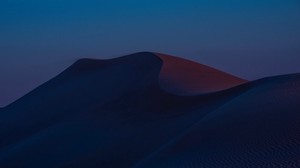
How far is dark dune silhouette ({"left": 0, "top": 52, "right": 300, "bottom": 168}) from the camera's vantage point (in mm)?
9648

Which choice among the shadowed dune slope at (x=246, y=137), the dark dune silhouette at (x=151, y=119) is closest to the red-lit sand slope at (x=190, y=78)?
the dark dune silhouette at (x=151, y=119)

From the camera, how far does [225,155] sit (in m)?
9.12

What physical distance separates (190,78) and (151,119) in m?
6.02

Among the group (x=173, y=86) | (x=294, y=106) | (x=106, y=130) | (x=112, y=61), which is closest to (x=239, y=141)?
(x=294, y=106)

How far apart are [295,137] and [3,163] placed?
917 centimetres

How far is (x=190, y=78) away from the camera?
71.1ft

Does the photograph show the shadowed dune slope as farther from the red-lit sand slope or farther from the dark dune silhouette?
the red-lit sand slope

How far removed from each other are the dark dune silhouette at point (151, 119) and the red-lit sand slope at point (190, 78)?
0.05 metres

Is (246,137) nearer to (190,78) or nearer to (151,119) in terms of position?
(151,119)

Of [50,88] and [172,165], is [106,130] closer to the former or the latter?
[172,165]

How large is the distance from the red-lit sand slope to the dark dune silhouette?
5 centimetres

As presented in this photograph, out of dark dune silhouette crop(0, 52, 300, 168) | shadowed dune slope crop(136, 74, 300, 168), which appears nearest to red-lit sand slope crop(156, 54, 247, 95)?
dark dune silhouette crop(0, 52, 300, 168)

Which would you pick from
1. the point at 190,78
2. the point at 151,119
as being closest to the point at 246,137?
the point at 151,119

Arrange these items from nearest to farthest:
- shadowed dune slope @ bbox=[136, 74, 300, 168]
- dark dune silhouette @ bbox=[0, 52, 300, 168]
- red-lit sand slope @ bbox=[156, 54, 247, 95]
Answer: shadowed dune slope @ bbox=[136, 74, 300, 168] < dark dune silhouette @ bbox=[0, 52, 300, 168] < red-lit sand slope @ bbox=[156, 54, 247, 95]
